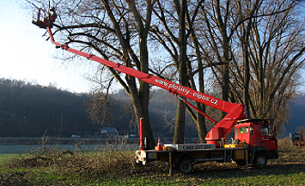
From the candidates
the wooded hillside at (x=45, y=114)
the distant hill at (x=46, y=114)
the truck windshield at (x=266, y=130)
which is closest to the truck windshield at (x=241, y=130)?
the truck windshield at (x=266, y=130)

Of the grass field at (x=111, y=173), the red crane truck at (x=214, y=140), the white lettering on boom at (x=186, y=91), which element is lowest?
the grass field at (x=111, y=173)

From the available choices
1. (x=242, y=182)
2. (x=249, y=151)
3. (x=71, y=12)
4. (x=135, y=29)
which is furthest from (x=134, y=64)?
(x=242, y=182)

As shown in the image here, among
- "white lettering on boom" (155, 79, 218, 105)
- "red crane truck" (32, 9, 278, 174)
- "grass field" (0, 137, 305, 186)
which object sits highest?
"white lettering on boom" (155, 79, 218, 105)

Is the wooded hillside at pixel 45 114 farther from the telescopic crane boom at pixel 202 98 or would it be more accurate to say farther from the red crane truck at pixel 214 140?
the telescopic crane boom at pixel 202 98

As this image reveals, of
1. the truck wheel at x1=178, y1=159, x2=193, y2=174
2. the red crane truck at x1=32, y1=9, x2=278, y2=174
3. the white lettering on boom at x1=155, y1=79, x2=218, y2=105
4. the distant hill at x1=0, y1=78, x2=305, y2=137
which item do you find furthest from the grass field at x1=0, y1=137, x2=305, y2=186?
the distant hill at x1=0, y1=78, x2=305, y2=137

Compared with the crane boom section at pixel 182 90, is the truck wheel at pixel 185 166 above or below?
below

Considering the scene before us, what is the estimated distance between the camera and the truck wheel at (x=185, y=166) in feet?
35.0

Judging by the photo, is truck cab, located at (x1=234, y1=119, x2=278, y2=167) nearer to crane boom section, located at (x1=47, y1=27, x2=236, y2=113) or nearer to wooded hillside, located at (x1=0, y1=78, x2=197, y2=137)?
crane boom section, located at (x1=47, y1=27, x2=236, y2=113)

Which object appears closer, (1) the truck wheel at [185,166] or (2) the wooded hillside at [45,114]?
(1) the truck wheel at [185,166]

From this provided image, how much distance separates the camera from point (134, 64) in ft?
48.8

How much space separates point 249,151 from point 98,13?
9867 mm

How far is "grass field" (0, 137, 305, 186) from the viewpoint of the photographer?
9.12m

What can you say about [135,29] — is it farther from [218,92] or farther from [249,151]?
[218,92]

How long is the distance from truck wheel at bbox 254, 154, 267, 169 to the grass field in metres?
0.30
